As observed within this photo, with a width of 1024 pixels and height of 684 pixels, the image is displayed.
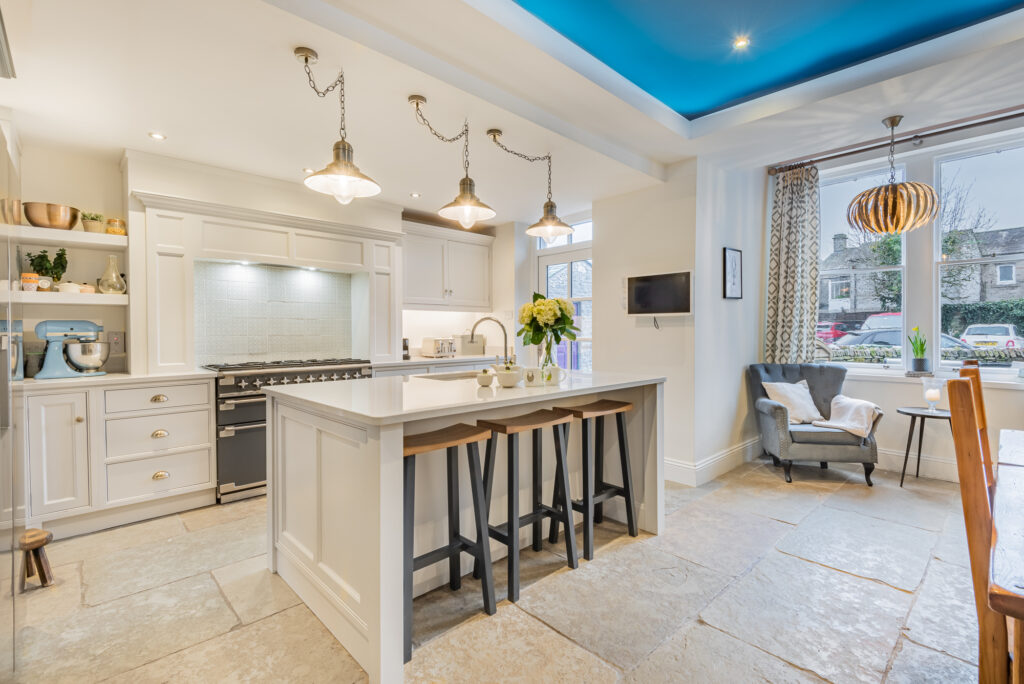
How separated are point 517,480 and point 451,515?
0.37m

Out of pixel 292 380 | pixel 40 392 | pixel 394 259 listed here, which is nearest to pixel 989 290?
pixel 394 259

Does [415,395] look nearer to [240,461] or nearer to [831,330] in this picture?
[240,461]

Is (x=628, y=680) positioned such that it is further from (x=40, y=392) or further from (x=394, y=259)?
(x=394, y=259)

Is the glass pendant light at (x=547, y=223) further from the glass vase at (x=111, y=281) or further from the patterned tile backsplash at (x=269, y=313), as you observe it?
the glass vase at (x=111, y=281)

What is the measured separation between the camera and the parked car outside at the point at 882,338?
155 inches

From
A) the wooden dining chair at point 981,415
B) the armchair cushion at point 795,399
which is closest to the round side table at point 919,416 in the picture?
the armchair cushion at point 795,399

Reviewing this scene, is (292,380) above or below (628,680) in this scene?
above

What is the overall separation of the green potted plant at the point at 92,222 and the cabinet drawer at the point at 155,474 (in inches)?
64.2

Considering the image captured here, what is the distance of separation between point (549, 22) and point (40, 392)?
3.57m

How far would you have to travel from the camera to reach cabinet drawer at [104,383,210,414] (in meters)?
3.04

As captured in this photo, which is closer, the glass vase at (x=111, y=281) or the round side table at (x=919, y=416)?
the glass vase at (x=111, y=281)

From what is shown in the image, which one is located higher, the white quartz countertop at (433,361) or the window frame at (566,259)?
the window frame at (566,259)

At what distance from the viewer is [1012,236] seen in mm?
3660

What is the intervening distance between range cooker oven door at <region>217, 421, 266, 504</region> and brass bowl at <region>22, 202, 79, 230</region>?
1686mm
